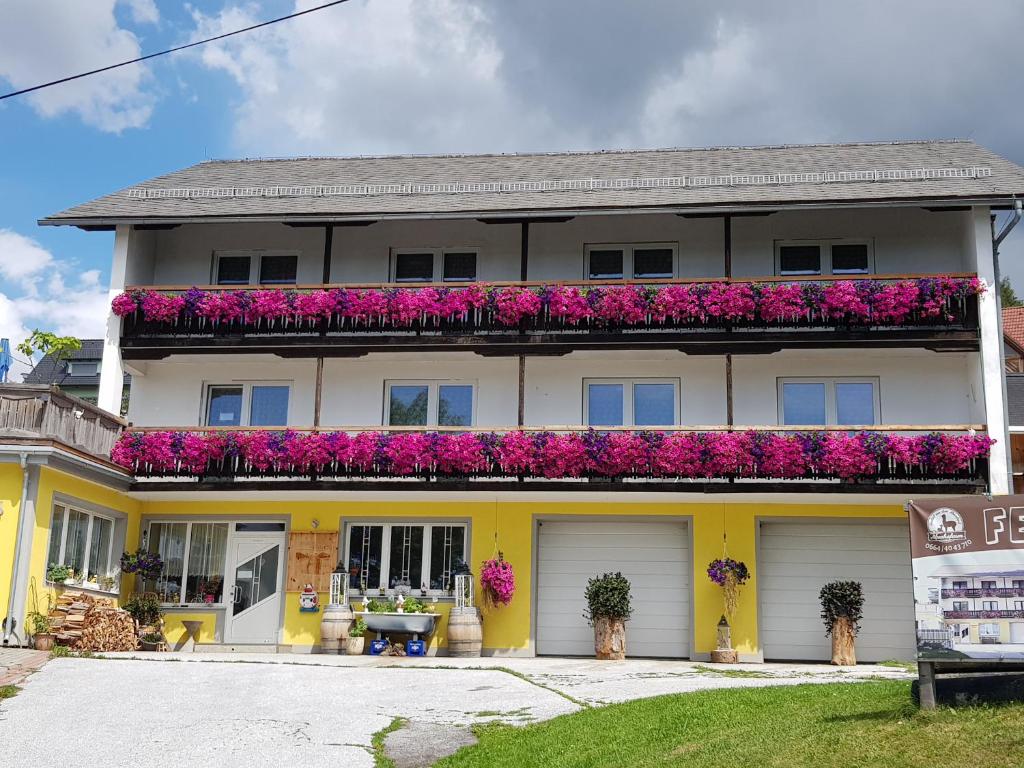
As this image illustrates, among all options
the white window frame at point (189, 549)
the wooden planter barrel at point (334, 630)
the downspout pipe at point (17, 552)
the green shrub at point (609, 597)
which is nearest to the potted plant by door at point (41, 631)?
the downspout pipe at point (17, 552)

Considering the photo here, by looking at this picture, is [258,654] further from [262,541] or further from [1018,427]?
[1018,427]

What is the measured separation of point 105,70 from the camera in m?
13.3

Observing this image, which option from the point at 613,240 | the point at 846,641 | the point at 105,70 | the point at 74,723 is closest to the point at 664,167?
the point at 613,240

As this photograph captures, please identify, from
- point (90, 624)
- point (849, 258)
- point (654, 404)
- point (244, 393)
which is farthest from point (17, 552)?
point (849, 258)

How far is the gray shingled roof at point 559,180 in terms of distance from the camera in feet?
77.3

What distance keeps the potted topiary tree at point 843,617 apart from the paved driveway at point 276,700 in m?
1.57

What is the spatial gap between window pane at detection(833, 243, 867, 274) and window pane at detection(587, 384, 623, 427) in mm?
4990

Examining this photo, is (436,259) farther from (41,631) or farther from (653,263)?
(41,631)

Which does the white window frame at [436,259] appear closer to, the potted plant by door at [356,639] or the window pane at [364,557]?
the window pane at [364,557]

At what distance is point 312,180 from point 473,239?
4576 mm

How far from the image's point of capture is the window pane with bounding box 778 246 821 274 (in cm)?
2472

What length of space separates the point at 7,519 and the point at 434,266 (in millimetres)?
9785

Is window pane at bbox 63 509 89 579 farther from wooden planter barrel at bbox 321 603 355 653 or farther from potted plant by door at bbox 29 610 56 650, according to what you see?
wooden planter barrel at bbox 321 603 355 653

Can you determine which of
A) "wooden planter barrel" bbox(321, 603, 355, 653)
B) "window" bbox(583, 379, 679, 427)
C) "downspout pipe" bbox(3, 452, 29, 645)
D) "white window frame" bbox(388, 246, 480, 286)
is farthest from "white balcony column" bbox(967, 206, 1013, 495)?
"downspout pipe" bbox(3, 452, 29, 645)
